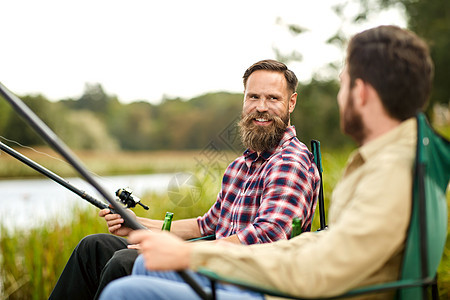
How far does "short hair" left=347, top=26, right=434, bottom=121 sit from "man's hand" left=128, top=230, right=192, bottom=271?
2.24ft

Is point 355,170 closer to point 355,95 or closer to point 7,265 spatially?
point 355,95

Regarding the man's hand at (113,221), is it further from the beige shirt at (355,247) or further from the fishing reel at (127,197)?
the beige shirt at (355,247)

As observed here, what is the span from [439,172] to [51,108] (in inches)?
986

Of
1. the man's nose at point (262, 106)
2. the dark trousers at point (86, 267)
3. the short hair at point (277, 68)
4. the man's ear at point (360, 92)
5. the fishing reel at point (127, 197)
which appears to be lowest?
the dark trousers at point (86, 267)

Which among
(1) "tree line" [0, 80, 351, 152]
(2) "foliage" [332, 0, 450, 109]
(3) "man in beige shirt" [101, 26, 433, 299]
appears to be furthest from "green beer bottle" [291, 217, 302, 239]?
(2) "foliage" [332, 0, 450, 109]

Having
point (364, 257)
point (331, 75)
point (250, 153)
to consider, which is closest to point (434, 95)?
point (331, 75)

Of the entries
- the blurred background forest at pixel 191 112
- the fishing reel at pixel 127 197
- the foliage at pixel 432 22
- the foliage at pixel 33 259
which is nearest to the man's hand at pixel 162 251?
the fishing reel at pixel 127 197

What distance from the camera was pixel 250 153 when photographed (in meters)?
2.61

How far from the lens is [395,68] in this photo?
1415mm

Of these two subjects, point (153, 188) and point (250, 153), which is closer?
point (250, 153)

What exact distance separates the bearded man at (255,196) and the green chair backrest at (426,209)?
73 centimetres

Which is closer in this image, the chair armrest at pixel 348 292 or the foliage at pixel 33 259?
the chair armrest at pixel 348 292

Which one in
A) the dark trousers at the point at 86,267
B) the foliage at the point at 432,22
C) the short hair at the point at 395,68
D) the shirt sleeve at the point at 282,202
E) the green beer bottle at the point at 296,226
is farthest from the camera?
the foliage at the point at 432,22

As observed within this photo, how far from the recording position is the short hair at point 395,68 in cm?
142
